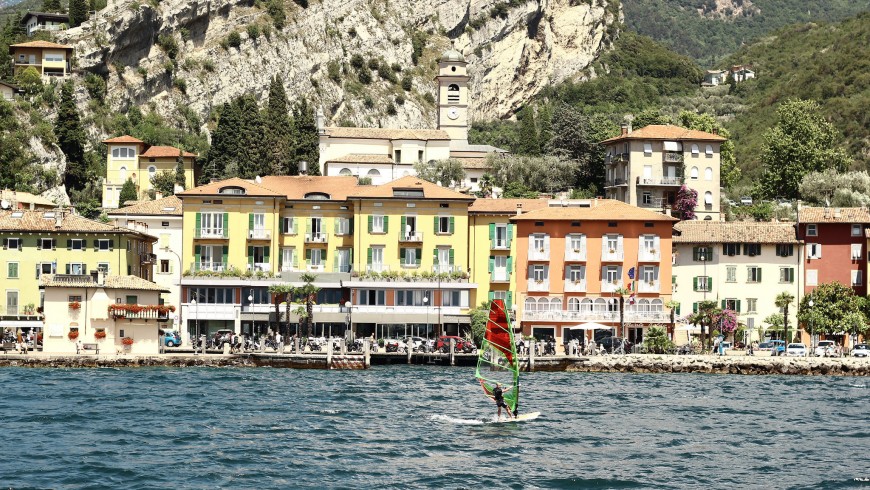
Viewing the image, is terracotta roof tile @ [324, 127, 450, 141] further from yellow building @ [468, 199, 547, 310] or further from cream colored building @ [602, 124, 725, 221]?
yellow building @ [468, 199, 547, 310]

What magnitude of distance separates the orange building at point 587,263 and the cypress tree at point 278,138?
34.2 m

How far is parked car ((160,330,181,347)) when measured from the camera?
91438 millimetres

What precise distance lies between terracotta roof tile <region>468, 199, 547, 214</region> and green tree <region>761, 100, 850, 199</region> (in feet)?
118

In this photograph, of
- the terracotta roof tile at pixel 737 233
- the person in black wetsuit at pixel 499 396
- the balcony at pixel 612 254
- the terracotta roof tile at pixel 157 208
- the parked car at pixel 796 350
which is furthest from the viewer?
the terracotta roof tile at pixel 157 208

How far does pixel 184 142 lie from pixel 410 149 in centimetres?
2763

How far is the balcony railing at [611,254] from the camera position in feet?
330

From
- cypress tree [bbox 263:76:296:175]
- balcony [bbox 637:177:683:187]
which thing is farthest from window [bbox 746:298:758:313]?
cypress tree [bbox 263:76:296:175]

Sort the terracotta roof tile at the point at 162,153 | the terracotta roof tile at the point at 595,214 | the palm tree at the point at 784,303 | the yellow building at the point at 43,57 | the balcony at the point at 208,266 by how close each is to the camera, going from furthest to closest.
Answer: the yellow building at the point at 43,57 < the terracotta roof tile at the point at 162,153 < the terracotta roof tile at the point at 595,214 < the balcony at the point at 208,266 < the palm tree at the point at 784,303

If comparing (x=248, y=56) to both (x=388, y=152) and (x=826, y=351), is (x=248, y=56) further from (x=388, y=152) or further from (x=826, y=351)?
(x=826, y=351)

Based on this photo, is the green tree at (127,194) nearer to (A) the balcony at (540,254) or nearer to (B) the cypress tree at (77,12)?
(B) the cypress tree at (77,12)

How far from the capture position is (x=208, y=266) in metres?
100

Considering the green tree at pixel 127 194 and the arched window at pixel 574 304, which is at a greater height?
the green tree at pixel 127 194

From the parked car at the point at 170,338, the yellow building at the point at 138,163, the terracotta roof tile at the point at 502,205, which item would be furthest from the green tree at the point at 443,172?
the parked car at the point at 170,338

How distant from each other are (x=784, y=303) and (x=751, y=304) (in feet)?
18.7
